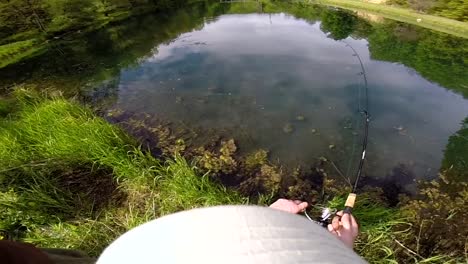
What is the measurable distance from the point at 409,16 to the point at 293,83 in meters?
9.97

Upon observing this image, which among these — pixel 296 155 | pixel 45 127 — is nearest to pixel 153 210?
pixel 45 127

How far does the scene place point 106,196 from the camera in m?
4.39

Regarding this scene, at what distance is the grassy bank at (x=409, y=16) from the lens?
1301 cm

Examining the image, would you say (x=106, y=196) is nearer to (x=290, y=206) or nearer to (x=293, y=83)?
(x=290, y=206)

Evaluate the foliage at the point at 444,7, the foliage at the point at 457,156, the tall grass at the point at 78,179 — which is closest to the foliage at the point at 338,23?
the foliage at the point at 444,7

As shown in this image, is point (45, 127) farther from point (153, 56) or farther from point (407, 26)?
point (407, 26)

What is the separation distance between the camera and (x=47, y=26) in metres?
13.6

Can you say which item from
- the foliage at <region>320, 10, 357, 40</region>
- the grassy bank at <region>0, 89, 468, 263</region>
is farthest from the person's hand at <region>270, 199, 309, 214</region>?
the foliage at <region>320, 10, 357, 40</region>

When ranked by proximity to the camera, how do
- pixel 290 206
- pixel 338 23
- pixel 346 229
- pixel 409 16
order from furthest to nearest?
pixel 409 16 → pixel 338 23 → pixel 290 206 → pixel 346 229

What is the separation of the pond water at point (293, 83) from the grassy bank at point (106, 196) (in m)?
1.19

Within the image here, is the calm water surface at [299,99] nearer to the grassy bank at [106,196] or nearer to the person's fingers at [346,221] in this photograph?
the grassy bank at [106,196]

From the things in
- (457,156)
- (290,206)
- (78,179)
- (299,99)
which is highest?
(290,206)

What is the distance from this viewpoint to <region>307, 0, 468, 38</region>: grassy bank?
42.7ft

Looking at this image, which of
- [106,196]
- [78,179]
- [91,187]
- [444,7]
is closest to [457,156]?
[106,196]
